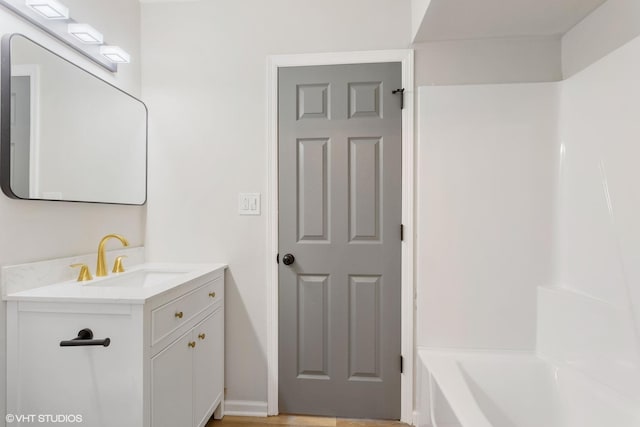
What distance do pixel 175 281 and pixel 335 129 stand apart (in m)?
1.20

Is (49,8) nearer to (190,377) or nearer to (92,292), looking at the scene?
(92,292)

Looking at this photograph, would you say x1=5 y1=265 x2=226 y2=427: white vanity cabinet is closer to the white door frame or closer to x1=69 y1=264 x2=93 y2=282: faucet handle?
x1=69 y1=264 x2=93 y2=282: faucet handle

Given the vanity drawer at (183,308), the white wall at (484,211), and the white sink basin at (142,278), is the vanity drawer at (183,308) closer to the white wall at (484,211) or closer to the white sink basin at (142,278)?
the white sink basin at (142,278)

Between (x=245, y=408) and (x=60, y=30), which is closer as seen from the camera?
(x=60, y=30)

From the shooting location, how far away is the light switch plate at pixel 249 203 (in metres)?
1.94

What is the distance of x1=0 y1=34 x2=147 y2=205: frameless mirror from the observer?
124cm

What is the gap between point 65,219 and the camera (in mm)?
1475

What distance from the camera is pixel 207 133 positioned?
6.47ft

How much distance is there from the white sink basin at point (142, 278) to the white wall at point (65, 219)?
0.22 meters

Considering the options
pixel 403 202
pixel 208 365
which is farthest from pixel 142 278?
pixel 403 202

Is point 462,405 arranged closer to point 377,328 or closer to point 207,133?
point 377,328

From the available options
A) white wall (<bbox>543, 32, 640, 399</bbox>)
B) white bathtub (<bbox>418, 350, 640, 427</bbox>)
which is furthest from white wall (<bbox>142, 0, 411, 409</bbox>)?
white wall (<bbox>543, 32, 640, 399</bbox>)

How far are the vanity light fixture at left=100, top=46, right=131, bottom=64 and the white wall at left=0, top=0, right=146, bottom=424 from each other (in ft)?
0.29

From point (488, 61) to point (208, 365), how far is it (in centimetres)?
230
